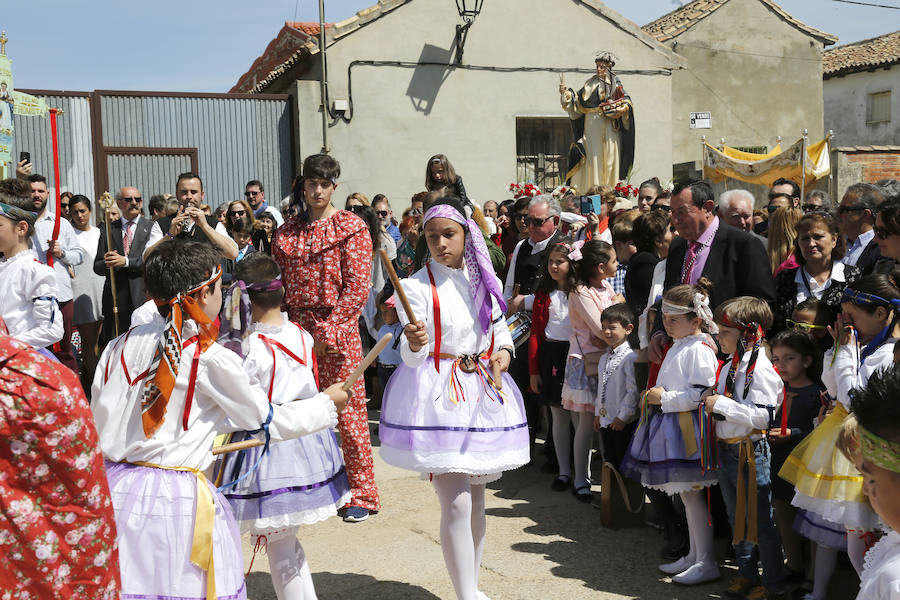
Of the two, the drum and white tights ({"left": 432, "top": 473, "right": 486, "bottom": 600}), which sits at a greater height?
the drum

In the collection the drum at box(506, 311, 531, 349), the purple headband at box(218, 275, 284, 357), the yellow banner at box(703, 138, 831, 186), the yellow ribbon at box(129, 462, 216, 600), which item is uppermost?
the yellow banner at box(703, 138, 831, 186)

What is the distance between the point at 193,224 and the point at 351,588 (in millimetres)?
3469

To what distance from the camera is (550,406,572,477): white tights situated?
21.7 feet

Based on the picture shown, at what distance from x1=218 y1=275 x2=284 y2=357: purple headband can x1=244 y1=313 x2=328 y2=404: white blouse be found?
0.18 feet

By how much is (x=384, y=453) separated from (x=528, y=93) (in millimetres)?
14537

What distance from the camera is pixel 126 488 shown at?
114 inches

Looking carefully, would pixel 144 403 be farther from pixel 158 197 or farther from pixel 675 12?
pixel 675 12

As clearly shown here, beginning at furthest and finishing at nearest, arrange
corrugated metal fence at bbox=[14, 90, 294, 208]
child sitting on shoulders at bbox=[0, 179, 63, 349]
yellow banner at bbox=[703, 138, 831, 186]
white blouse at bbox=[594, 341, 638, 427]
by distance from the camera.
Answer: yellow banner at bbox=[703, 138, 831, 186] < corrugated metal fence at bbox=[14, 90, 294, 208] < white blouse at bbox=[594, 341, 638, 427] < child sitting on shoulders at bbox=[0, 179, 63, 349]

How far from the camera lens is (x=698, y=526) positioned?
4.84m

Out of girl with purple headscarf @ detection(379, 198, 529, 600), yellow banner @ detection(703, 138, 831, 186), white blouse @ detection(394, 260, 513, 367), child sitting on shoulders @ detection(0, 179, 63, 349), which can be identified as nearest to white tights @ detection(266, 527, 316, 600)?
girl with purple headscarf @ detection(379, 198, 529, 600)

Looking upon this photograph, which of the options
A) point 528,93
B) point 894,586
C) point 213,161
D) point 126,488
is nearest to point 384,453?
point 126,488

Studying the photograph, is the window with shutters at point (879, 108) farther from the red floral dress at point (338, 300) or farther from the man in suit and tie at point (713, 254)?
the red floral dress at point (338, 300)

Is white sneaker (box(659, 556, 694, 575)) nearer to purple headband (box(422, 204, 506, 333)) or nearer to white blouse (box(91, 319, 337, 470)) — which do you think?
purple headband (box(422, 204, 506, 333))

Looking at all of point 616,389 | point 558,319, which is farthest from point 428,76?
point 616,389
